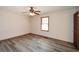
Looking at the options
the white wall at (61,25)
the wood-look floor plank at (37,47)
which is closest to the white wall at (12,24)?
the wood-look floor plank at (37,47)

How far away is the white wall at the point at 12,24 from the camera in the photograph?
184 inches

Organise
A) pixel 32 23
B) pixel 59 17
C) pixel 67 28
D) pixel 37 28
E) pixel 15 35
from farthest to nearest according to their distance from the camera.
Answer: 1. pixel 32 23
2. pixel 37 28
3. pixel 15 35
4. pixel 59 17
5. pixel 67 28

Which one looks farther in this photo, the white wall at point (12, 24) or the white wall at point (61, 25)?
the white wall at point (12, 24)

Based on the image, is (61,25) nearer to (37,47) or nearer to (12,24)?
(37,47)

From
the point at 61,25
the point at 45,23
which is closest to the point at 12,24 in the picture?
the point at 45,23

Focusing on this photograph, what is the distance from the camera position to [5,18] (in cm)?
477

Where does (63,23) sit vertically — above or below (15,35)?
above

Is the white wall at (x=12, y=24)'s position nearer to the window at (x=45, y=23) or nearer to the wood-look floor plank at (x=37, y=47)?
the wood-look floor plank at (x=37, y=47)

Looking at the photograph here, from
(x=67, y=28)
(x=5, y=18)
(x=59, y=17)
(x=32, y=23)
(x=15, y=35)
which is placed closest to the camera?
(x=67, y=28)

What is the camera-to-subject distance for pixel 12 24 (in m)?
5.20

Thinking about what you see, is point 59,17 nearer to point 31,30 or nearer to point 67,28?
point 67,28

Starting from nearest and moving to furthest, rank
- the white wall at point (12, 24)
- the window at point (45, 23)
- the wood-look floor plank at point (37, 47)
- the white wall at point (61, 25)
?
the wood-look floor plank at point (37, 47) < the white wall at point (61, 25) < the white wall at point (12, 24) < the window at point (45, 23)

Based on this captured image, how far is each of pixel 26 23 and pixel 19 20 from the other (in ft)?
2.41
